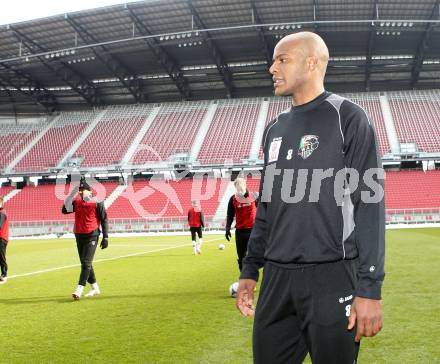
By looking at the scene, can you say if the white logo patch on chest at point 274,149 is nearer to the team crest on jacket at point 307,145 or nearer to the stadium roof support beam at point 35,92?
the team crest on jacket at point 307,145

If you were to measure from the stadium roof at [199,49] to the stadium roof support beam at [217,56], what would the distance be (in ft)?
0.30

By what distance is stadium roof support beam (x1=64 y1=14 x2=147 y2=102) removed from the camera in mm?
37747

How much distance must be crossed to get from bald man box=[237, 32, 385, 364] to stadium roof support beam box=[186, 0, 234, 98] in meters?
34.1

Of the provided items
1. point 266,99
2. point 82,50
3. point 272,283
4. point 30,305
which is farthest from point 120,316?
point 266,99

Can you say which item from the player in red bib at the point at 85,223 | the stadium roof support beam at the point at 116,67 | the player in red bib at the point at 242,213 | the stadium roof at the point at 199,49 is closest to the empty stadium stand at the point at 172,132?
the stadium roof at the point at 199,49

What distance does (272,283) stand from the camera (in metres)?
2.45

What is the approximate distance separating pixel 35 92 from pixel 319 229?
51.9m

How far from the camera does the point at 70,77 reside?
152 feet

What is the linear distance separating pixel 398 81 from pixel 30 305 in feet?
145

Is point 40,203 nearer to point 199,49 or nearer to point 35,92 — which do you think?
point 35,92

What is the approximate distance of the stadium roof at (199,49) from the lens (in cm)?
3534

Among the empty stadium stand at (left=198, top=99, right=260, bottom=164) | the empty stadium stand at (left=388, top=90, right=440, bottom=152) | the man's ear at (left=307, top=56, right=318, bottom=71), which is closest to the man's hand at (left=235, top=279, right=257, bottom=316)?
the man's ear at (left=307, top=56, right=318, bottom=71)

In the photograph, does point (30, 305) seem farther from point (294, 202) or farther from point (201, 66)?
point (201, 66)

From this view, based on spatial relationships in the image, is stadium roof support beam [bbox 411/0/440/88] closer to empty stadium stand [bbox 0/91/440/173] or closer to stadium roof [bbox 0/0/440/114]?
stadium roof [bbox 0/0/440/114]
